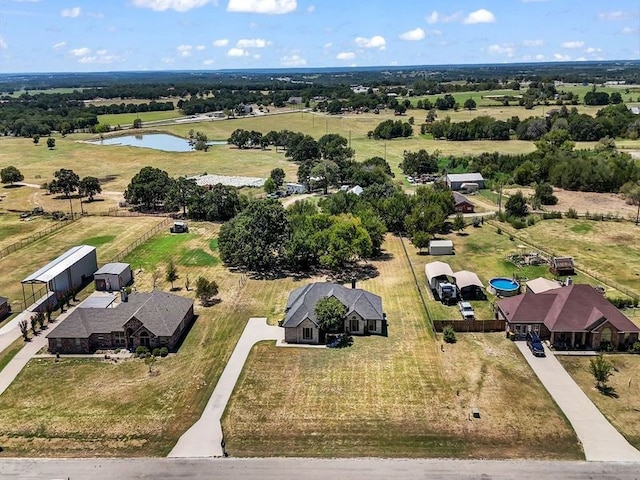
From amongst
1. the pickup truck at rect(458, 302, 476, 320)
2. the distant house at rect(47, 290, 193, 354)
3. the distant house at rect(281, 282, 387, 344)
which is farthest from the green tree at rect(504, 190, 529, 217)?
the distant house at rect(47, 290, 193, 354)

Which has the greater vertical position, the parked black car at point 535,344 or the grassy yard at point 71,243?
the grassy yard at point 71,243

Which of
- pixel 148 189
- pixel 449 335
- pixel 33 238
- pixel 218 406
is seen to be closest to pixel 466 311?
pixel 449 335

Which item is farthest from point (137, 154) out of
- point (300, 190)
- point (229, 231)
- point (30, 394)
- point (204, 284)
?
point (30, 394)

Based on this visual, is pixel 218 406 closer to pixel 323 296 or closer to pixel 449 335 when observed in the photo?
pixel 323 296

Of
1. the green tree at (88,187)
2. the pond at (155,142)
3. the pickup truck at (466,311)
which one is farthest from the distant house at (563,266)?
the pond at (155,142)

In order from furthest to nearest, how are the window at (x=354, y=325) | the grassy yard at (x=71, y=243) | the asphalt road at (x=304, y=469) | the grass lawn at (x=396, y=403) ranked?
the grassy yard at (x=71, y=243)
the window at (x=354, y=325)
the grass lawn at (x=396, y=403)
the asphalt road at (x=304, y=469)

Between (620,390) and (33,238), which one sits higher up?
(33,238)

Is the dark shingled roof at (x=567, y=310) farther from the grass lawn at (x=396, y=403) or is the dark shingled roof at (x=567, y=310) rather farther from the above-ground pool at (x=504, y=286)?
the above-ground pool at (x=504, y=286)
